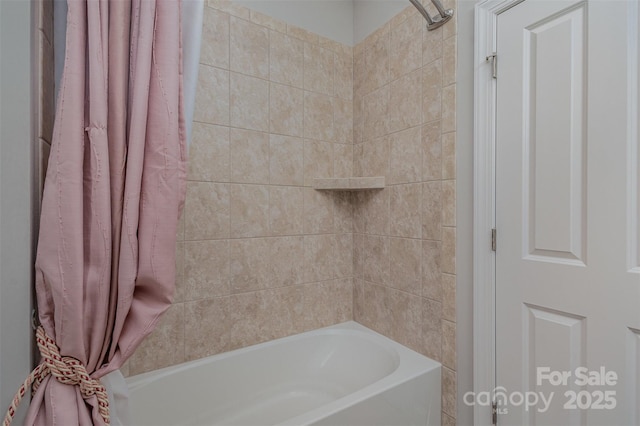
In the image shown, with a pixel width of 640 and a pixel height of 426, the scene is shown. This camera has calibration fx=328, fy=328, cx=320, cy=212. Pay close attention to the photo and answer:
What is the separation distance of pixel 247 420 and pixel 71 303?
123 cm

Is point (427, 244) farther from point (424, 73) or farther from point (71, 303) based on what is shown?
point (71, 303)

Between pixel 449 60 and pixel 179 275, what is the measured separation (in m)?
1.54

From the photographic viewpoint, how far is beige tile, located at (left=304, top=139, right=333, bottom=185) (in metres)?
1.87

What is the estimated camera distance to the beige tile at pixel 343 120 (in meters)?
1.98

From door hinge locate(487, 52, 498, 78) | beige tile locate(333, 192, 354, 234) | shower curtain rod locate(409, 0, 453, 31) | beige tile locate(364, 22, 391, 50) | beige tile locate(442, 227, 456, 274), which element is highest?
beige tile locate(364, 22, 391, 50)

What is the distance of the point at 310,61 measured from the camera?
1.88m

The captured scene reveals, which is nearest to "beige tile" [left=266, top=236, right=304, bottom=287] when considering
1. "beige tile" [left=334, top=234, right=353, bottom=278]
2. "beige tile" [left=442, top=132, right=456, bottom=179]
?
"beige tile" [left=334, top=234, right=353, bottom=278]

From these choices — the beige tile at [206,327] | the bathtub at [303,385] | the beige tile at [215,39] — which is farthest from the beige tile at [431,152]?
the beige tile at [206,327]

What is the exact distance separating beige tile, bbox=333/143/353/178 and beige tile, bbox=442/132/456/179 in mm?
691

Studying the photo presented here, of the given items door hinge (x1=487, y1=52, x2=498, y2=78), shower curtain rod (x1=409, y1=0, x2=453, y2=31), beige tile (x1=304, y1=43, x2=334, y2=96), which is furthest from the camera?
beige tile (x1=304, y1=43, x2=334, y2=96)

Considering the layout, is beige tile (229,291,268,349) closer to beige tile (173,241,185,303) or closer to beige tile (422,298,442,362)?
beige tile (173,241,185,303)

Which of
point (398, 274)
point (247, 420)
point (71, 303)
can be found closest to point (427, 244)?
point (398, 274)

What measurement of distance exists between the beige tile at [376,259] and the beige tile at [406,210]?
0.36ft

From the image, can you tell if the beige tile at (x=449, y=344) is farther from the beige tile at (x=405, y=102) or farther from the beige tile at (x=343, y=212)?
the beige tile at (x=405, y=102)
